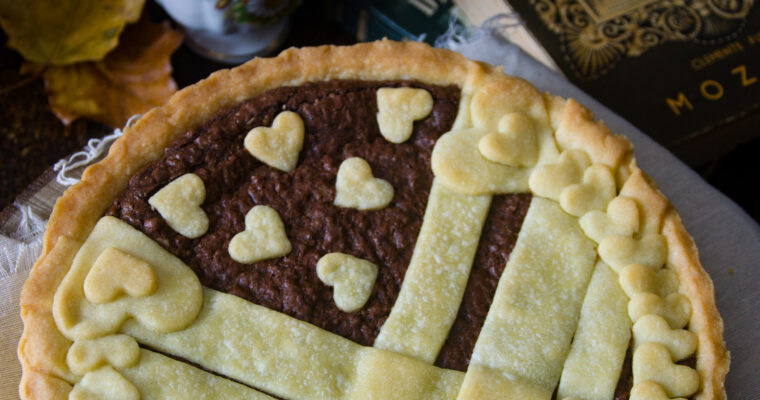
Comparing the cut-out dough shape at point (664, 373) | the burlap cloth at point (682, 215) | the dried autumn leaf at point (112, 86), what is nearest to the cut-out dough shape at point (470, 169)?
the cut-out dough shape at point (664, 373)

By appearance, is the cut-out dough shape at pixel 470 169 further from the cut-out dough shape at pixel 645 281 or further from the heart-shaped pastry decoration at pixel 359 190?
the cut-out dough shape at pixel 645 281

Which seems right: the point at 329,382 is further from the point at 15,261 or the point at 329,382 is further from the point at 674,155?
the point at 674,155

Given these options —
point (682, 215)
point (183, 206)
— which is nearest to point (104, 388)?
point (183, 206)

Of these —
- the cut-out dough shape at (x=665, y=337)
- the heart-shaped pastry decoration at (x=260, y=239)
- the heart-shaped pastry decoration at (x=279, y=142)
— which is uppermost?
the heart-shaped pastry decoration at (x=279, y=142)

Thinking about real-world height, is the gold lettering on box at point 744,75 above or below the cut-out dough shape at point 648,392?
above

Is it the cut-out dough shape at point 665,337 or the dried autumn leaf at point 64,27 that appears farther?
the dried autumn leaf at point 64,27

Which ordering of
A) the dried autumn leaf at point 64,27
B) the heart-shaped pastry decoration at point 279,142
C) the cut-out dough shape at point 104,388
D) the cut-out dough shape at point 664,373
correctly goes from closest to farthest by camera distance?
the cut-out dough shape at point 104,388, the cut-out dough shape at point 664,373, the heart-shaped pastry decoration at point 279,142, the dried autumn leaf at point 64,27

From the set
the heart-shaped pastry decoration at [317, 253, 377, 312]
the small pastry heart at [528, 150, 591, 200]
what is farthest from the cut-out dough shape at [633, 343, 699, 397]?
the heart-shaped pastry decoration at [317, 253, 377, 312]
